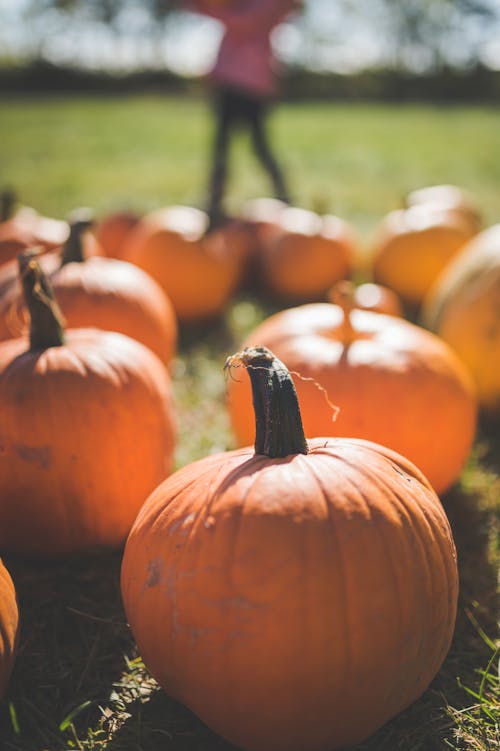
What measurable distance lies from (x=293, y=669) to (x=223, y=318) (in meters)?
3.91

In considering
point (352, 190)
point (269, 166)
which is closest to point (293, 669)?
point (269, 166)

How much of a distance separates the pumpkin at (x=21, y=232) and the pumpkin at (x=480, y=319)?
7.99ft

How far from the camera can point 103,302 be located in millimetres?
3348

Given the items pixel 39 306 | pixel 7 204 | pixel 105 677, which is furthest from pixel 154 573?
pixel 7 204

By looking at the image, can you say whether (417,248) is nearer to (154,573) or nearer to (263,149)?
(263,149)

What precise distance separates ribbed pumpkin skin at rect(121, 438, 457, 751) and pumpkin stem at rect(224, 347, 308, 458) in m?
0.07

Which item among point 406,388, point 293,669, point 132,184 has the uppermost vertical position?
point 406,388

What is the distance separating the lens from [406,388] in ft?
8.46

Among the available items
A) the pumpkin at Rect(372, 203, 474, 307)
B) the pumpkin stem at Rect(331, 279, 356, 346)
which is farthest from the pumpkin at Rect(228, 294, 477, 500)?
the pumpkin at Rect(372, 203, 474, 307)

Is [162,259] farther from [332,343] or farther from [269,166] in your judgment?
[269,166]

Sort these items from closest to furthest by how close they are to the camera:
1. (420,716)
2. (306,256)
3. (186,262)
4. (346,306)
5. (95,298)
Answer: (420,716) → (346,306) → (95,298) → (186,262) → (306,256)

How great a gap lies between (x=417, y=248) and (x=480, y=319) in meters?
2.00

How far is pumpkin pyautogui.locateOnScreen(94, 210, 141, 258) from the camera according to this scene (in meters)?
5.96

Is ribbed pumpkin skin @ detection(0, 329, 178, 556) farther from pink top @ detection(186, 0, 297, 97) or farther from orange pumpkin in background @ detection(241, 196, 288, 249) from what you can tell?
pink top @ detection(186, 0, 297, 97)
